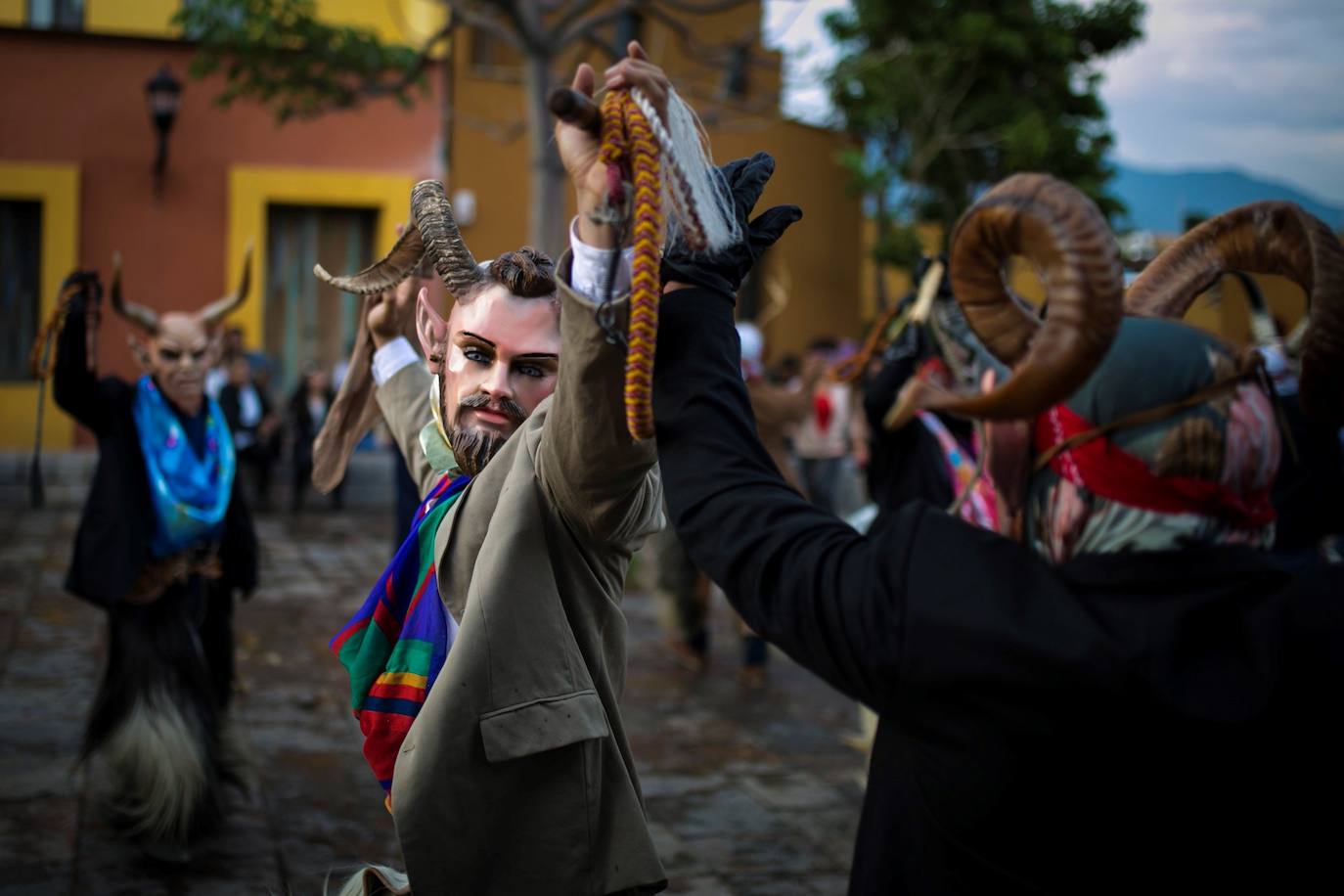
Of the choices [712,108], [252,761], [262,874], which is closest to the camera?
[262,874]

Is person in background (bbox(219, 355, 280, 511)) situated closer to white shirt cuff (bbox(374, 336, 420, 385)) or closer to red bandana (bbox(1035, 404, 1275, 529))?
white shirt cuff (bbox(374, 336, 420, 385))

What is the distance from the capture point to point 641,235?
149cm

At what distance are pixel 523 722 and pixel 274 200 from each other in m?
13.6

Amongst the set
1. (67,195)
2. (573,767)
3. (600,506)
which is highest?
(67,195)

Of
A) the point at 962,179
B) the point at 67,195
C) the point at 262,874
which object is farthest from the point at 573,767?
the point at 962,179

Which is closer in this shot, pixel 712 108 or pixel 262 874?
pixel 262 874

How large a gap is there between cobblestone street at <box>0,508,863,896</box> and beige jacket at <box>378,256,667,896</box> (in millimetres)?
1185

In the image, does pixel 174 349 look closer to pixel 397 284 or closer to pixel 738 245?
pixel 397 284

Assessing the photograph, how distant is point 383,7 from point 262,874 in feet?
40.8

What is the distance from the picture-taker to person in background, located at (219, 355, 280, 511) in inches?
467

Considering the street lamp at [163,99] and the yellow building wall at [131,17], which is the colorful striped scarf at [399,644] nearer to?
the street lamp at [163,99]

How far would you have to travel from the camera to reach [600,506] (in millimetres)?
1867

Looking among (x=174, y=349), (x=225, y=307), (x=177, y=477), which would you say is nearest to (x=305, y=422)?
(x=225, y=307)

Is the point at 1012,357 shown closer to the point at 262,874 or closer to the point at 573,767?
the point at 573,767
